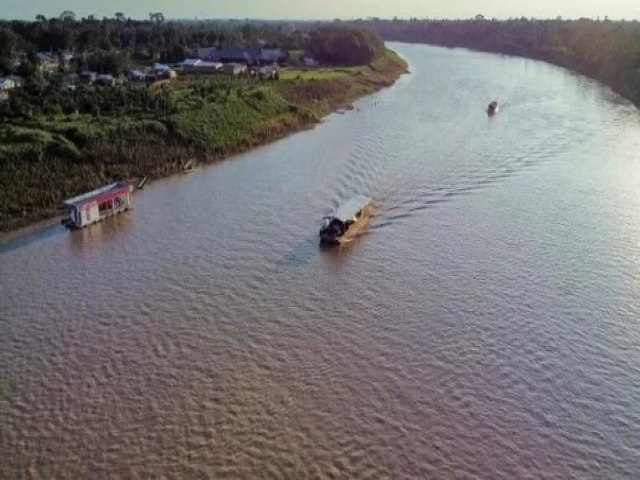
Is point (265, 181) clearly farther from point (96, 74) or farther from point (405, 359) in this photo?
point (96, 74)

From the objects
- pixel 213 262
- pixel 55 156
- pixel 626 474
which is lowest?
pixel 626 474

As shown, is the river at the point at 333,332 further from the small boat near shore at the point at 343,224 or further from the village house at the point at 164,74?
the village house at the point at 164,74

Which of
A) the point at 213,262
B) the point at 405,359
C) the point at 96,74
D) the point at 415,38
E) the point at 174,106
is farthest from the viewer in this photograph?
the point at 415,38

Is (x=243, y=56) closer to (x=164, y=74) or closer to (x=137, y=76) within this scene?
(x=164, y=74)

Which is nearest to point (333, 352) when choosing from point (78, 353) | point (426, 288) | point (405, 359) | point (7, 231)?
point (405, 359)

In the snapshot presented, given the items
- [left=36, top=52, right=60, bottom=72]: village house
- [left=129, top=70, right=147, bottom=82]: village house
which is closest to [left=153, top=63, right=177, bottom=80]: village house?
[left=129, top=70, right=147, bottom=82]: village house

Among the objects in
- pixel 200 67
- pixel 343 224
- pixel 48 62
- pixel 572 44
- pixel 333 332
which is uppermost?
pixel 572 44

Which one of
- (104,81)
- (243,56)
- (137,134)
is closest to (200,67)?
(243,56)
